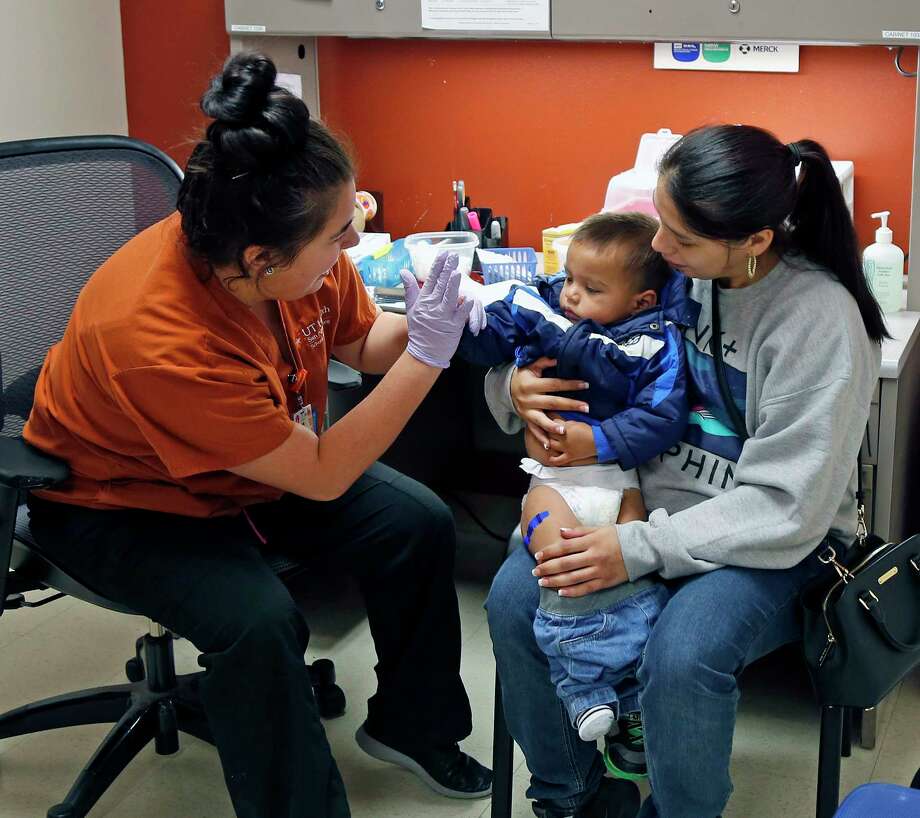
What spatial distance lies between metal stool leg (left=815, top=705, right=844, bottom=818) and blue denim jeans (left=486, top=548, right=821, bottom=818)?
0.11 meters

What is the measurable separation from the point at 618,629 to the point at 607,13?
1.21m

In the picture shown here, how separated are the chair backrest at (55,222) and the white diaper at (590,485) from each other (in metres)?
0.78

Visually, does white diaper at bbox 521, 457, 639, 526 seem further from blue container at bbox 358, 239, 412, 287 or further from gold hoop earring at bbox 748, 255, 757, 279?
blue container at bbox 358, 239, 412, 287

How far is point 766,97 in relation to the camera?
7.82ft

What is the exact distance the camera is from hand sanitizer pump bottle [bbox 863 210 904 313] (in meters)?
2.04

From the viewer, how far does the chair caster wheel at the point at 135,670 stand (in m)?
2.05

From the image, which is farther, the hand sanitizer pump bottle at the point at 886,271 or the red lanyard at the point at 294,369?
the hand sanitizer pump bottle at the point at 886,271

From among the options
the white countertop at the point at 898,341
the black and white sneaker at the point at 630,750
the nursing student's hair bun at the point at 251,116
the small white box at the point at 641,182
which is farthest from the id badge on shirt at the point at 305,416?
the white countertop at the point at 898,341

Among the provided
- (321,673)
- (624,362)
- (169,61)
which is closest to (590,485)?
(624,362)

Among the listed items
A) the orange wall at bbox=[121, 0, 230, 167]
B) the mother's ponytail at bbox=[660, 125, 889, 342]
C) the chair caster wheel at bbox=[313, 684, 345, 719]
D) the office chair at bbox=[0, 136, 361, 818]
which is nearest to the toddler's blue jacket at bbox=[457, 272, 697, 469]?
the mother's ponytail at bbox=[660, 125, 889, 342]

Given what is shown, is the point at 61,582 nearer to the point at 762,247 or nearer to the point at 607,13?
the point at 762,247

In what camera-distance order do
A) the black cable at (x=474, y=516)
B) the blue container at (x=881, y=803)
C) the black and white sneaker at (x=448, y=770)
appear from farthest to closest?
the black cable at (x=474, y=516) < the black and white sneaker at (x=448, y=770) < the blue container at (x=881, y=803)

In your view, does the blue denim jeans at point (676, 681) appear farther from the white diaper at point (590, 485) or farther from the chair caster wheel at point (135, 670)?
the chair caster wheel at point (135, 670)

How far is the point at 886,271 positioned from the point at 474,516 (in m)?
1.18
